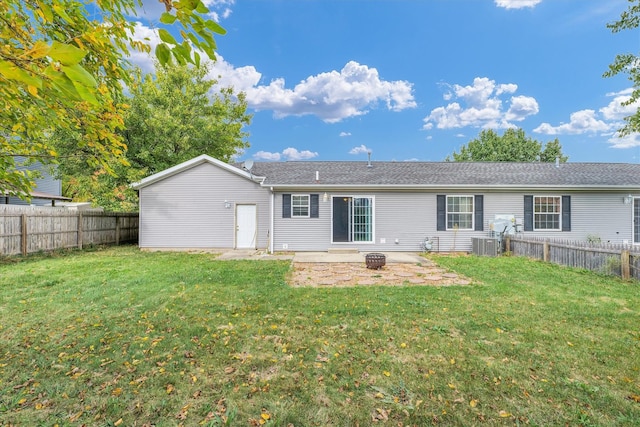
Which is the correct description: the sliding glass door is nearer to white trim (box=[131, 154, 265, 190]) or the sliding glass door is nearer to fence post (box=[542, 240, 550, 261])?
white trim (box=[131, 154, 265, 190])

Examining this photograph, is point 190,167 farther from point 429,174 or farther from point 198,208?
point 429,174

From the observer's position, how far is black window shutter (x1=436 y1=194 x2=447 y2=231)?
38.7 feet

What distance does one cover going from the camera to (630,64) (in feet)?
33.7

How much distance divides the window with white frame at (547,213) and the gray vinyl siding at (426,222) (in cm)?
20

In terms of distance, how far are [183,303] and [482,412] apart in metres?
4.66

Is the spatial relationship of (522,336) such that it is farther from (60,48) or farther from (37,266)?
(37,266)

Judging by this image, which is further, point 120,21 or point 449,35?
point 449,35

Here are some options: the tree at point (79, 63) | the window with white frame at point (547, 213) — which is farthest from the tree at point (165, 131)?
the window with white frame at point (547, 213)

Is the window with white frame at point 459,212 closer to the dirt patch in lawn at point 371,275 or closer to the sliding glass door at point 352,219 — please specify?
A: the sliding glass door at point 352,219

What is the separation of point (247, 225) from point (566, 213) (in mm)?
12722

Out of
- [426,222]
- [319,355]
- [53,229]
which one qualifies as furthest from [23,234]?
[426,222]

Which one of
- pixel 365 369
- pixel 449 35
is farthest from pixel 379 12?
pixel 365 369

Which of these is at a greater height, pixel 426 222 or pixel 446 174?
pixel 446 174

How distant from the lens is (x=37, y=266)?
340 inches
